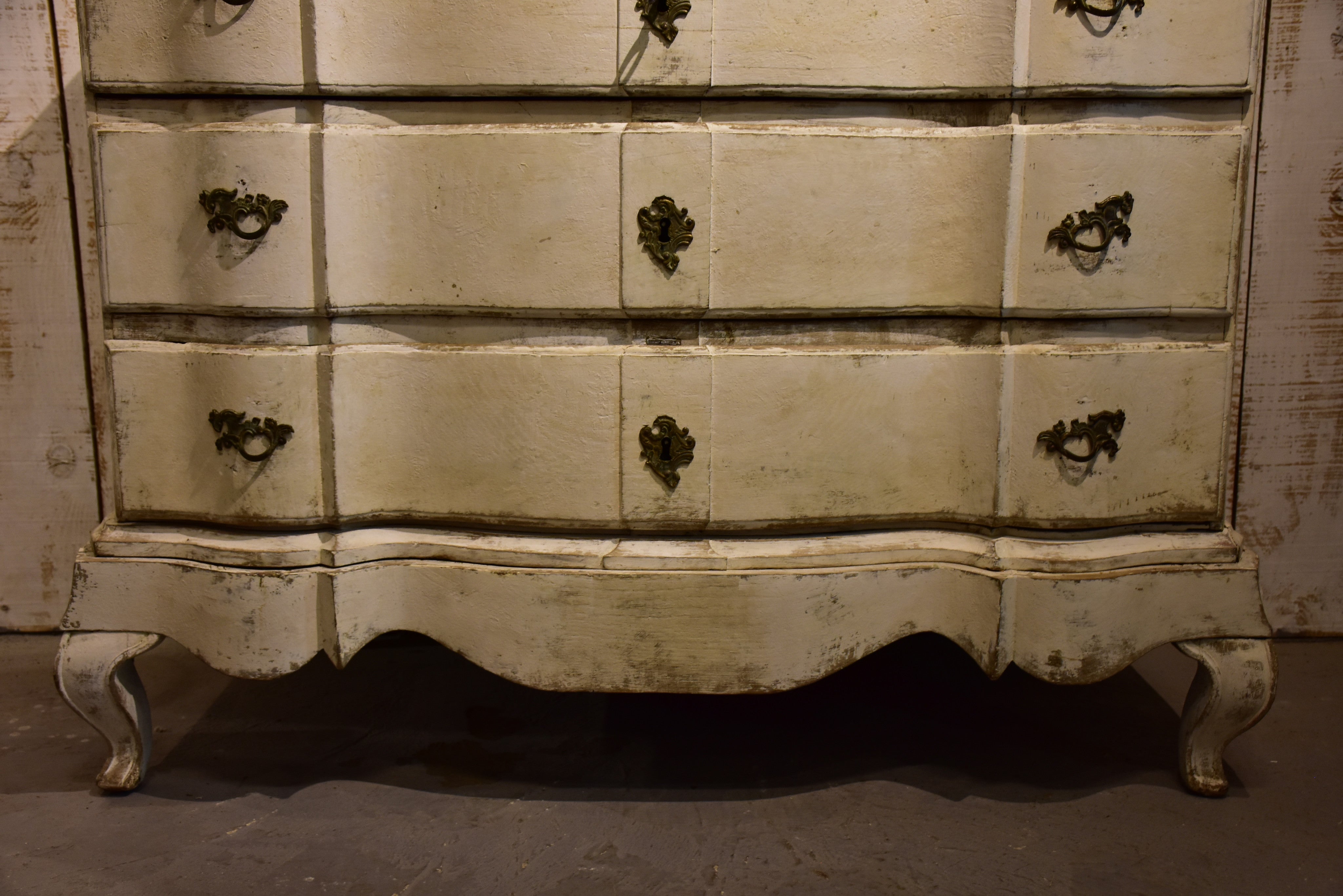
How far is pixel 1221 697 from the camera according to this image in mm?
1554

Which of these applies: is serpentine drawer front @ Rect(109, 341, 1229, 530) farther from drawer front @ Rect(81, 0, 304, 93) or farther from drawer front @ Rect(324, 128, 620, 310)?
drawer front @ Rect(81, 0, 304, 93)

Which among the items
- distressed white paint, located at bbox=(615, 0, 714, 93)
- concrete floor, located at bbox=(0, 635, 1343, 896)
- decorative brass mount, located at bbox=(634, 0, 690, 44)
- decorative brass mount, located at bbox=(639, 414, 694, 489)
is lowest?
concrete floor, located at bbox=(0, 635, 1343, 896)

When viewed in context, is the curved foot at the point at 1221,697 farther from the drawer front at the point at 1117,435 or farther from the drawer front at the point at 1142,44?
the drawer front at the point at 1142,44

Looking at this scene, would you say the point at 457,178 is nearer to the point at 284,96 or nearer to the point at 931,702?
the point at 284,96

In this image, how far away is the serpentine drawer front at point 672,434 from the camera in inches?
57.3

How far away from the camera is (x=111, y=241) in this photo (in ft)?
4.76

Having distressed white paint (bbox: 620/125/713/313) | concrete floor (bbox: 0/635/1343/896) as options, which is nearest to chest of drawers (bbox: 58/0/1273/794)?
distressed white paint (bbox: 620/125/713/313)

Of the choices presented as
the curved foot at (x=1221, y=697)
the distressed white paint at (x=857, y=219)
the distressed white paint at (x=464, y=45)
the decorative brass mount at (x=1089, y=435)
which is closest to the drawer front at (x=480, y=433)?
the distressed white paint at (x=857, y=219)

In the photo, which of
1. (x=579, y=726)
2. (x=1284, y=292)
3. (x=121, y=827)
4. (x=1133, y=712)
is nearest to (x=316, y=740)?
(x=121, y=827)

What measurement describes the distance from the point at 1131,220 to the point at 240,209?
125 cm

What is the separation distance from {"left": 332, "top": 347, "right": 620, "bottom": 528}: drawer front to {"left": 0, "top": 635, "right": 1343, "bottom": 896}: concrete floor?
50 centimetres

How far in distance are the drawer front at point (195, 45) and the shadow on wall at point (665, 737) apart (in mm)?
1120

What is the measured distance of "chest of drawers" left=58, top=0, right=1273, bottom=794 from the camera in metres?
1.40

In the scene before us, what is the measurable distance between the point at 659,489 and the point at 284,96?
2.51ft
